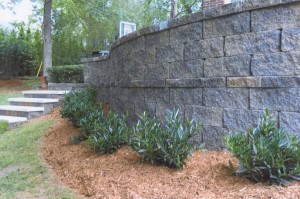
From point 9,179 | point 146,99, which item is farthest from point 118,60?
point 9,179

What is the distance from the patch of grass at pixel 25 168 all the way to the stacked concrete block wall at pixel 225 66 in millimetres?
1484

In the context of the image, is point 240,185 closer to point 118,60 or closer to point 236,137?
point 236,137

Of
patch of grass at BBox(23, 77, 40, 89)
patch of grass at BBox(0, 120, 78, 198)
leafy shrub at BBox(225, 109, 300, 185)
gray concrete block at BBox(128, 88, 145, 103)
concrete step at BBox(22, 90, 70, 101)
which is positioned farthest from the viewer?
patch of grass at BBox(23, 77, 40, 89)

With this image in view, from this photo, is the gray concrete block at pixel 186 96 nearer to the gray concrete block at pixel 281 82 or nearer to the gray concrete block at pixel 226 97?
the gray concrete block at pixel 226 97

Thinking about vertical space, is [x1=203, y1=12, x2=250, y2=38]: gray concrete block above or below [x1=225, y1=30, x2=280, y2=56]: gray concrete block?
above

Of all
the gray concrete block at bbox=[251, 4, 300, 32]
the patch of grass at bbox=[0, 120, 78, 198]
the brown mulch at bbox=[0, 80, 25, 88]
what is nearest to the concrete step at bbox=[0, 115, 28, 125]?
the patch of grass at bbox=[0, 120, 78, 198]

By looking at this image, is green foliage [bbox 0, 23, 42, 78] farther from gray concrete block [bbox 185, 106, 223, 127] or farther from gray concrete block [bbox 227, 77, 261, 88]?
gray concrete block [bbox 227, 77, 261, 88]

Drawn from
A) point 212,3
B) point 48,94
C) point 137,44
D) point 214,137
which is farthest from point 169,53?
point 48,94

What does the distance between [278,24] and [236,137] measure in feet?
3.52

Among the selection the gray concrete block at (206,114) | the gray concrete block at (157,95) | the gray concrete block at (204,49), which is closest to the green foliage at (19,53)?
the gray concrete block at (157,95)

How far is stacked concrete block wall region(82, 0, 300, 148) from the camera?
2404mm

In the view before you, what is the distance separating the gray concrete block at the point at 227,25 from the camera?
264 cm

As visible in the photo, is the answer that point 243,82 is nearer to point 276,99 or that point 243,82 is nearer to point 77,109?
point 276,99

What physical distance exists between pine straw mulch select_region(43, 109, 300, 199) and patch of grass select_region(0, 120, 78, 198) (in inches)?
7.3
